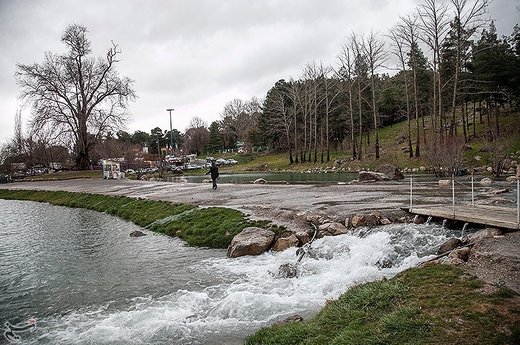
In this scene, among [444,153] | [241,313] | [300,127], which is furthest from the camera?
[300,127]

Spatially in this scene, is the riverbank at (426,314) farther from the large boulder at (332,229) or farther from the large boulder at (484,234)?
the large boulder at (332,229)

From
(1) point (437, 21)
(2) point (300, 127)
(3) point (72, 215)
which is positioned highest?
(1) point (437, 21)

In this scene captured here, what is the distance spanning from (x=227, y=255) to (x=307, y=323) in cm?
602

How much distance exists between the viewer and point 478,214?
10.1 metres

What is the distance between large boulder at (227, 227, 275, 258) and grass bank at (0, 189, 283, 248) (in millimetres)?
651

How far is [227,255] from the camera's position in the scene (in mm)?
11461

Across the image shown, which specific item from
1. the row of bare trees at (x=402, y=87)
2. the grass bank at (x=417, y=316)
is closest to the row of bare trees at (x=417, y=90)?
the row of bare trees at (x=402, y=87)

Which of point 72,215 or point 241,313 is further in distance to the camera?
point 72,215

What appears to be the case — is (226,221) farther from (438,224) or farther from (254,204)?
(438,224)

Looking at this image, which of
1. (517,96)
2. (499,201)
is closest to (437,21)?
(517,96)

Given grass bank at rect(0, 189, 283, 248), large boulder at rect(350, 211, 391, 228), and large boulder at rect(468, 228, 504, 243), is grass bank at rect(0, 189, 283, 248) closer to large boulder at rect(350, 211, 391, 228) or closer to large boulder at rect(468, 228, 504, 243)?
large boulder at rect(350, 211, 391, 228)

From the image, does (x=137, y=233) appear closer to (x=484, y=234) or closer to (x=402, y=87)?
(x=484, y=234)

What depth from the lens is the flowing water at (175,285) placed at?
265 inches

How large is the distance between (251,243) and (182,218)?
607 centimetres
